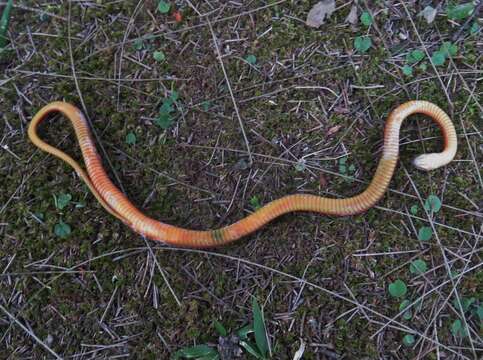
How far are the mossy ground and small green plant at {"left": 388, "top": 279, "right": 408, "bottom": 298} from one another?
0.14 feet

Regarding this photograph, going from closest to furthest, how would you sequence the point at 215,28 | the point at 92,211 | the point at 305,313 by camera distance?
the point at 305,313
the point at 92,211
the point at 215,28

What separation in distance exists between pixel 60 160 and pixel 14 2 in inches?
61.4

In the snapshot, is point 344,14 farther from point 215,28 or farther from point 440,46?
point 215,28

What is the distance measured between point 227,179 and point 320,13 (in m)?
1.59

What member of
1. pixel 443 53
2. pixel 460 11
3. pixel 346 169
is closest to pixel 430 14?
pixel 460 11

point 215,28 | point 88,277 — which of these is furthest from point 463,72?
point 88,277

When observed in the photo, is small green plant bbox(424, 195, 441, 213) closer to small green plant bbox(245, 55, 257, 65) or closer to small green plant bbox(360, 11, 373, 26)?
small green plant bbox(360, 11, 373, 26)

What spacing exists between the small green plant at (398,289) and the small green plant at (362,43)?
6.11ft

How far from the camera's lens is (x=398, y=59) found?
344 cm

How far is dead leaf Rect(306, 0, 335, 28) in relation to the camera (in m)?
3.52

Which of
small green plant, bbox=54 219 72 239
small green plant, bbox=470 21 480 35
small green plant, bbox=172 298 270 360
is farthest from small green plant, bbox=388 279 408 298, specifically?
small green plant, bbox=54 219 72 239

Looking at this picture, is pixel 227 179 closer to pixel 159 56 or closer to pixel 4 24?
pixel 159 56

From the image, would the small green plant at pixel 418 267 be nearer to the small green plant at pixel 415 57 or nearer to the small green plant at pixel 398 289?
the small green plant at pixel 398 289

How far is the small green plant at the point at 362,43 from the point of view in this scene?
3.46 m
